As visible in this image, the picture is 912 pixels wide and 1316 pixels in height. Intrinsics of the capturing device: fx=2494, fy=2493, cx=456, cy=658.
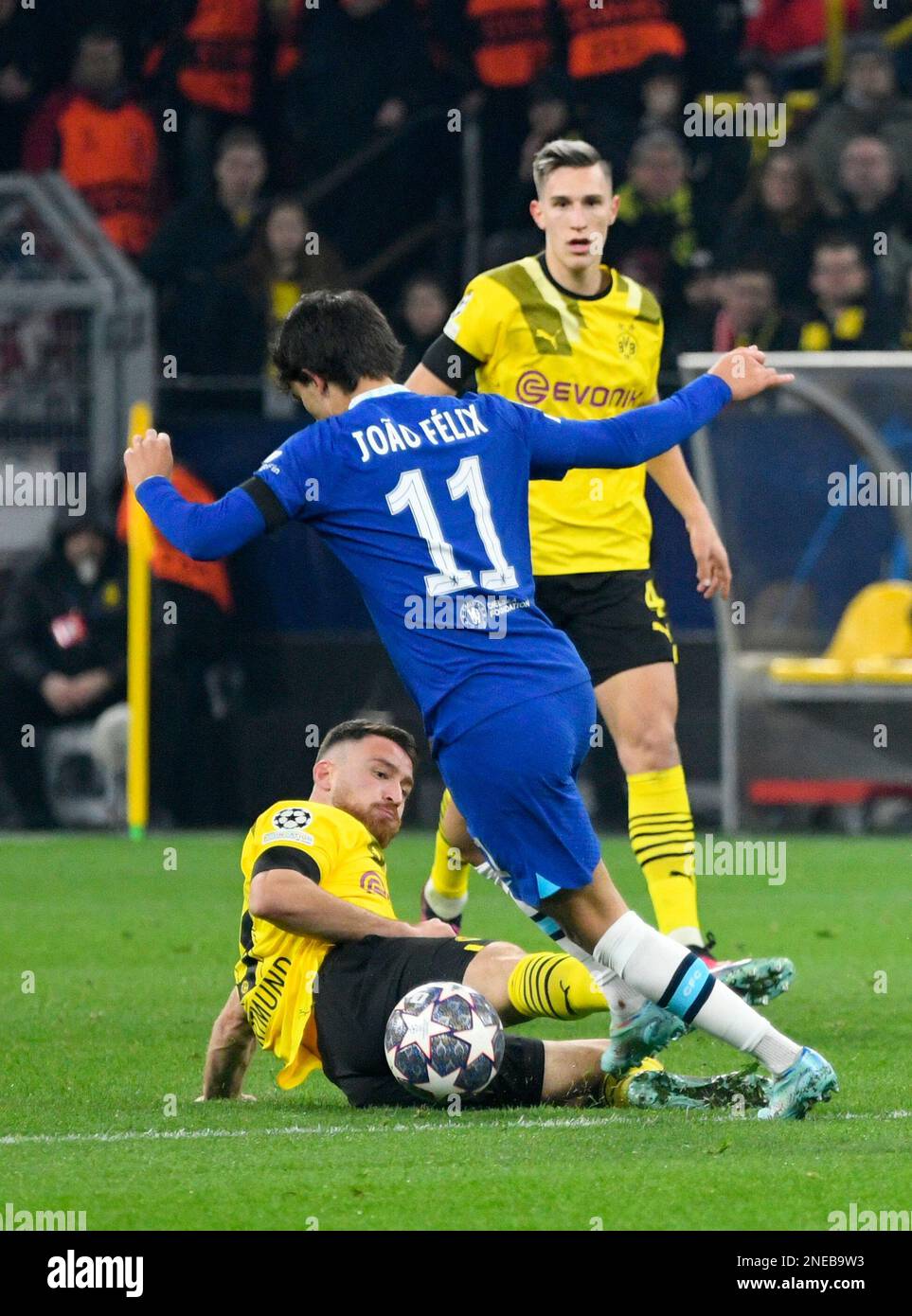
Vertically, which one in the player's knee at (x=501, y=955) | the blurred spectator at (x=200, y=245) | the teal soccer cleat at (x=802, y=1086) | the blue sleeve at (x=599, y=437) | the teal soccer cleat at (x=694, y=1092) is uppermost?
the blurred spectator at (x=200, y=245)

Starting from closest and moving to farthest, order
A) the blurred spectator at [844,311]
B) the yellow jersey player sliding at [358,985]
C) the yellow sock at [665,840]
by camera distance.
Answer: the yellow jersey player sliding at [358,985], the yellow sock at [665,840], the blurred spectator at [844,311]

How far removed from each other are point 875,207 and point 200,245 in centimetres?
405

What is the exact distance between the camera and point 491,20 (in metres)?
15.6

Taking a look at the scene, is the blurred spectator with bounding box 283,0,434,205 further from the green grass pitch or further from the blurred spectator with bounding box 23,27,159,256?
the green grass pitch

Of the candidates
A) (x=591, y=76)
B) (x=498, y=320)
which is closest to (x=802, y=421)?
(x=591, y=76)

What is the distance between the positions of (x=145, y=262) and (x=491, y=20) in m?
2.70

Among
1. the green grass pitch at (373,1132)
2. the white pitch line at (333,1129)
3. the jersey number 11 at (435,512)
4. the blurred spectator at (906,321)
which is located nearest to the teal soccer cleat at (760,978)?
the green grass pitch at (373,1132)

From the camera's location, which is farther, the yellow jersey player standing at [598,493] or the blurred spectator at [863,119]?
the blurred spectator at [863,119]

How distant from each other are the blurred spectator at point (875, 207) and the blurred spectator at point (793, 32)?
165cm

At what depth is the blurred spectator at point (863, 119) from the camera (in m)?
15.2

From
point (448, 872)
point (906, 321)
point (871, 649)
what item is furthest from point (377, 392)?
point (906, 321)

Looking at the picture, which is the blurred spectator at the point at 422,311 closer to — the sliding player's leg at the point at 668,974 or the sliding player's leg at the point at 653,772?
the sliding player's leg at the point at 653,772

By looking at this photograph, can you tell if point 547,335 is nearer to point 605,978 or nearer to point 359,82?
point 605,978

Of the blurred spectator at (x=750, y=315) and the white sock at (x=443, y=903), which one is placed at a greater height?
the blurred spectator at (x=750, y=315)
